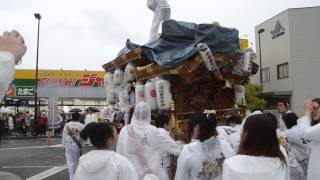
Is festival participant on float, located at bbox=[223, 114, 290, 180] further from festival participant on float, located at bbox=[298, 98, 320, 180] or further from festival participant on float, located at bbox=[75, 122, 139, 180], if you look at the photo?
festival participant on float, located at bbox=[298, 98, 320, 180]

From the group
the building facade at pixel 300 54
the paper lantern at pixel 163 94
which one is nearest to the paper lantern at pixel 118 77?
the paper lantern at pixel 163 94

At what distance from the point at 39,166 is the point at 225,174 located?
12214 mm

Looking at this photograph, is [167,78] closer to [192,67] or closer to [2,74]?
[192,67]

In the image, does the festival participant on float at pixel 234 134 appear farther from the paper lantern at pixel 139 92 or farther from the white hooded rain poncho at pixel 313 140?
the paper lantern at pixel 139 92

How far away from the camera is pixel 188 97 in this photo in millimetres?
11141

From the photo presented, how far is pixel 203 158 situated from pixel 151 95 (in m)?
5.91

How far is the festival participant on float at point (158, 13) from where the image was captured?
12227 mm

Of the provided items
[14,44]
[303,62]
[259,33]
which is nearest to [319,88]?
[303,62]

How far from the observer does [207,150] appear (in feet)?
16.0

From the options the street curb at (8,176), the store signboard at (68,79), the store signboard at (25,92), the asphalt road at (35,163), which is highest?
the store signboard at (68,79)

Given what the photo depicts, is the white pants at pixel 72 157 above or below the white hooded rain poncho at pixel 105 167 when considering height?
below

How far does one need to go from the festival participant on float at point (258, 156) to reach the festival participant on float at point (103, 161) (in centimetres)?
90

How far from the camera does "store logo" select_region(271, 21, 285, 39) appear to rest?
35.1m

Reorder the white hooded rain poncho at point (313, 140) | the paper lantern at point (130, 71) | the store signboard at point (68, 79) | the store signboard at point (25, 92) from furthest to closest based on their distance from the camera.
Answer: the store signboard at point (68, 79)
the store signboard at point (25, 92)
the paper lantern at point (130, 71)
the white hooded rain poncho at point (313, 140)
